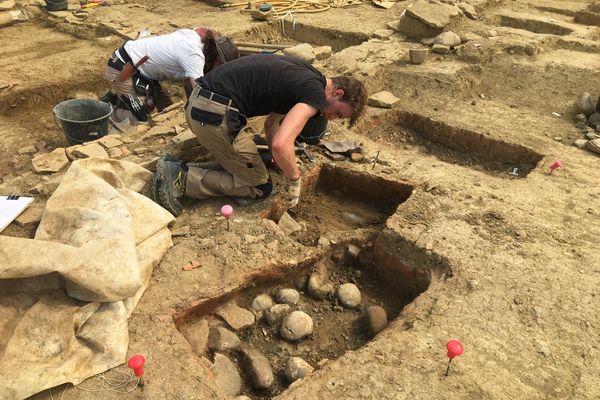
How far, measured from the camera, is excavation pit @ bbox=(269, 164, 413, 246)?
418cm

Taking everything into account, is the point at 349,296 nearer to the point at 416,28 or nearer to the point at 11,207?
the point at 11,207

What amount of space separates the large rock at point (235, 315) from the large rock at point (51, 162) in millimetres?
2049

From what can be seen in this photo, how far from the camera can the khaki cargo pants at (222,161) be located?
3.50 m

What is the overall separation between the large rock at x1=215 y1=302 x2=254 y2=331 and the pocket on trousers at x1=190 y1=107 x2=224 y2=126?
4.33 feet

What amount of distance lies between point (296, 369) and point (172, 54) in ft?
11.0

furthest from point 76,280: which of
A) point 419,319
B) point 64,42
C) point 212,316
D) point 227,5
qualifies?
point 227,5

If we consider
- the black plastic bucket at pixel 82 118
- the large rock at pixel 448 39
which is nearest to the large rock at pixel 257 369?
the black plastic bucket at pixel 82 118

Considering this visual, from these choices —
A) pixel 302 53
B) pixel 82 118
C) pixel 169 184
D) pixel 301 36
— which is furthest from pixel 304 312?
pixel 301 36

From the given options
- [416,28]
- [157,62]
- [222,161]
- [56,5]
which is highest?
[157,62]

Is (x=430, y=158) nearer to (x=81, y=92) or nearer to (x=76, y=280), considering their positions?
(x=76, y=280)

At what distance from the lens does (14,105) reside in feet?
20.8

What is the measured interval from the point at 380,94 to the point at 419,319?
349 centimetres

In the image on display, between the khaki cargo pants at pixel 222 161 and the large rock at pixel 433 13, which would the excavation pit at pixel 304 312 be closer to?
the khaki cargo pants at pixel 222 161

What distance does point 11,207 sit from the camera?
338 centimetres
